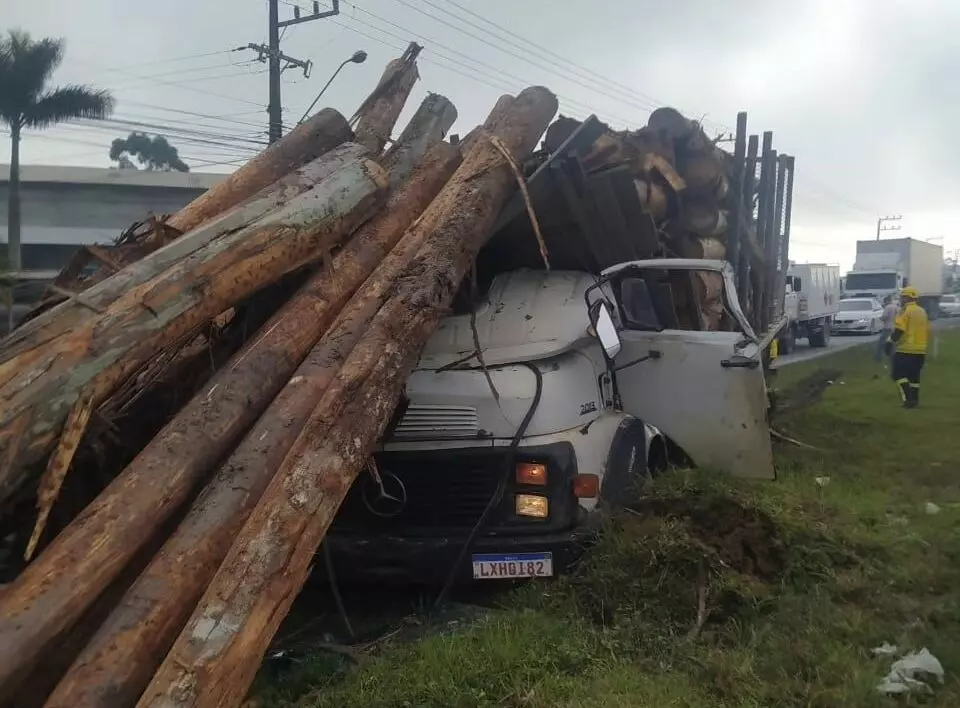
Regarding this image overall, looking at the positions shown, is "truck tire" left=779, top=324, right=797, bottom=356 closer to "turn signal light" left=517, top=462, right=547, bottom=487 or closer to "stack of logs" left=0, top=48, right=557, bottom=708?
"stack of logs" left=0, top=48, right=557, bottom=708

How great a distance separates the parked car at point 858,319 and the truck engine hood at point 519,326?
97.4 ft

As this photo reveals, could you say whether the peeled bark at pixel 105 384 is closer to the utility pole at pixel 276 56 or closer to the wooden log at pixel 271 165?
the wooden log at pixel 271 165

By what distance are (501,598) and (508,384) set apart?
3.71ft

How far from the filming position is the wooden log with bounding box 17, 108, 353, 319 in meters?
5.55

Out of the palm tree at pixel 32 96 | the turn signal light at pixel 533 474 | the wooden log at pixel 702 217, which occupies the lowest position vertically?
the turn signal light at pixel 533 474

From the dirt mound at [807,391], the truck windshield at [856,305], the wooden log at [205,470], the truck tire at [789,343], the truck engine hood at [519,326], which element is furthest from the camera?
the truck windshield at [856,305]

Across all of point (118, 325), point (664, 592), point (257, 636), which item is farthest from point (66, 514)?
point (664, 592)

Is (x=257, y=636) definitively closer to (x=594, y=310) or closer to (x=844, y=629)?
(x=844, y=629)

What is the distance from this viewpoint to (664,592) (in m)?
4.42

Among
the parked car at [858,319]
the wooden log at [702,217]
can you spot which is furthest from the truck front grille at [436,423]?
the parked car at [858,319]

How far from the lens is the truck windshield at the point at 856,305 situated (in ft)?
110

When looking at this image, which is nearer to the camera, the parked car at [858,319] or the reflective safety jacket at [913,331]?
the reflective safety jacket at [913,331]

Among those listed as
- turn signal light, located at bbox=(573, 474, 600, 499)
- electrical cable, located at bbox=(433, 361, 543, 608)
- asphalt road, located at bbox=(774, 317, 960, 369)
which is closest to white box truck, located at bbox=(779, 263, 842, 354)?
asphalt road, located at bbox=(774, 317, 960, 369)

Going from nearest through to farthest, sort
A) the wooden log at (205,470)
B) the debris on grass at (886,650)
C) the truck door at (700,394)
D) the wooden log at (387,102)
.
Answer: the wooden log at (205,470) → the debris on grass at (886,650) → the truck door at (700,394) → the wooden log at (387,102)
